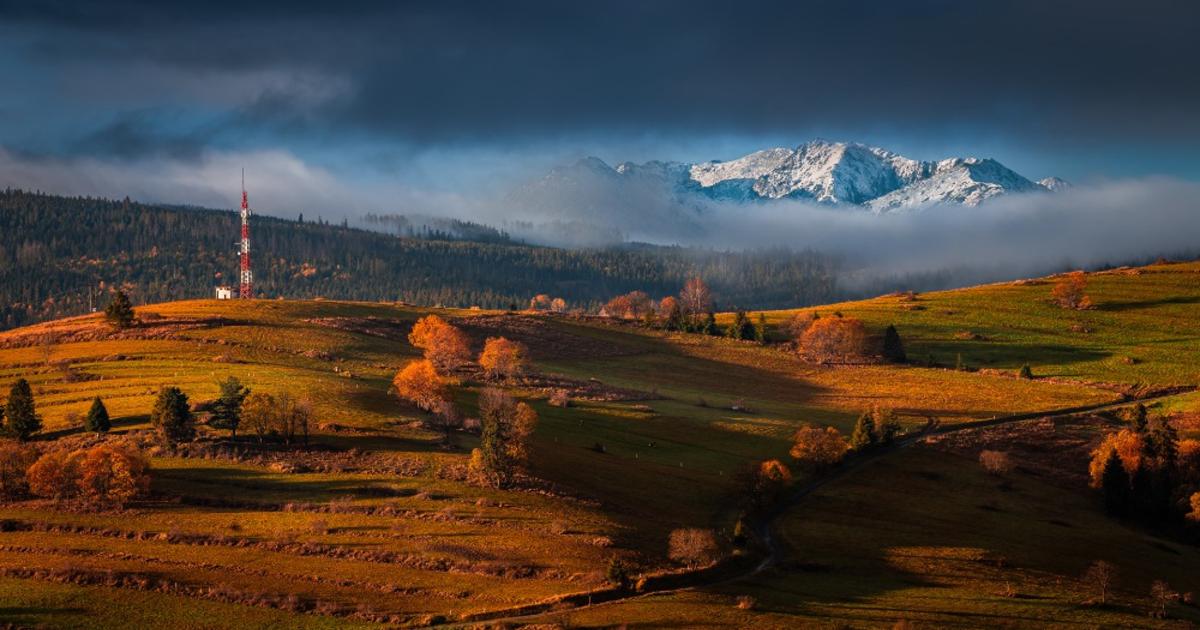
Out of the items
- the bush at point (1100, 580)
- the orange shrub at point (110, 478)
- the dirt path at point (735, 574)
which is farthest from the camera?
the orange shrub at point (110, 478)

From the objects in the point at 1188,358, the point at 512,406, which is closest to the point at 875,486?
the point at 512,406

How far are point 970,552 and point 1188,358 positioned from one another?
125 m

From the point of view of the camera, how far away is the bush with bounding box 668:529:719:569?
2731 inches

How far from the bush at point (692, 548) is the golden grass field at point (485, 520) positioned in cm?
139

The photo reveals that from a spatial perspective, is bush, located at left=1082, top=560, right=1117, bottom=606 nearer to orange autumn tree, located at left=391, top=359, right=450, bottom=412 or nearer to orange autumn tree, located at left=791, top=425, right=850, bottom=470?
orange autumn tree, located at left=791, top=425, right=850, bottom=470

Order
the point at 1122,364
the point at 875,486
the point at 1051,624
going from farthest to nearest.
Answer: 1. the point at 1122,364
2. the point at 875,486
3. the point at 1051,624

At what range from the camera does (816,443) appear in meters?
105

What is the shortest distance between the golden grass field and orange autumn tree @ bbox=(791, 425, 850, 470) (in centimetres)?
405

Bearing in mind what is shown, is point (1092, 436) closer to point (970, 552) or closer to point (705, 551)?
point (970, 552)

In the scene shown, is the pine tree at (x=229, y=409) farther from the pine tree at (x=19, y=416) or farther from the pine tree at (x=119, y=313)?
the pine tree at (x=119, y=313)

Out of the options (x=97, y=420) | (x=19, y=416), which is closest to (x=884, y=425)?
(x=97, y=420)

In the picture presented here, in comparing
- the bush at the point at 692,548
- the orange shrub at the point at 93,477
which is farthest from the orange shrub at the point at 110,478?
the bush at the point at 692,548

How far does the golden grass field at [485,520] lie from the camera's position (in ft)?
195

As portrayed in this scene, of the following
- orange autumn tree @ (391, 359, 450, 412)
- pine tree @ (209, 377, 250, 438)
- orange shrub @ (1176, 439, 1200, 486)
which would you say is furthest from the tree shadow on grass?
orange shrub @ (1176, 439, 1200, 486)
